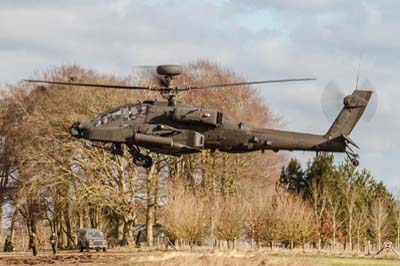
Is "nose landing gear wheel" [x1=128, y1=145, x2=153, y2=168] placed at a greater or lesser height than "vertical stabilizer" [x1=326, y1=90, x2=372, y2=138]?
lesser

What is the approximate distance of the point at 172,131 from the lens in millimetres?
36594

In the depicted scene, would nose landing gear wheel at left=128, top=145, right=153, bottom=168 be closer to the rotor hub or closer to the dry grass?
the rotor hub

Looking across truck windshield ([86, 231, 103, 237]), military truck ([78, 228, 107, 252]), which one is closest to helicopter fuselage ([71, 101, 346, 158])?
military truck ([78, 228, 107, 252])

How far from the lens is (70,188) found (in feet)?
245

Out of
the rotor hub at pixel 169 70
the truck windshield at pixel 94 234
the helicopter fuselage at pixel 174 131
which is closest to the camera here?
the rotor hub at pixel 169 70

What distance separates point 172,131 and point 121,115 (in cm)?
206

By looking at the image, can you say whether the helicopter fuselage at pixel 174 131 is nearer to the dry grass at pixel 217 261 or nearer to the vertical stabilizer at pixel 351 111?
the vertical stabilizer at pixel 351 111

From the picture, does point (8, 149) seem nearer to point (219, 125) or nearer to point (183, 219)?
point (183, 219)

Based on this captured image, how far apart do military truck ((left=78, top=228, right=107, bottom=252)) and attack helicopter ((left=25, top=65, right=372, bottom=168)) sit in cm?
2845

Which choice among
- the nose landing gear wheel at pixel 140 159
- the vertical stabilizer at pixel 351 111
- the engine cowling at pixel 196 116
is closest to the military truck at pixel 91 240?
the vertical stabilizer at pixel 351 111

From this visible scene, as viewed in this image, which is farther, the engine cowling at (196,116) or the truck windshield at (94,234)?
the truck windshield at (94,234)

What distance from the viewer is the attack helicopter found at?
3628 centimetres

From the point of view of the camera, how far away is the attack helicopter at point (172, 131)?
36281 mm

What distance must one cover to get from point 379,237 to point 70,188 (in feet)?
82.8
